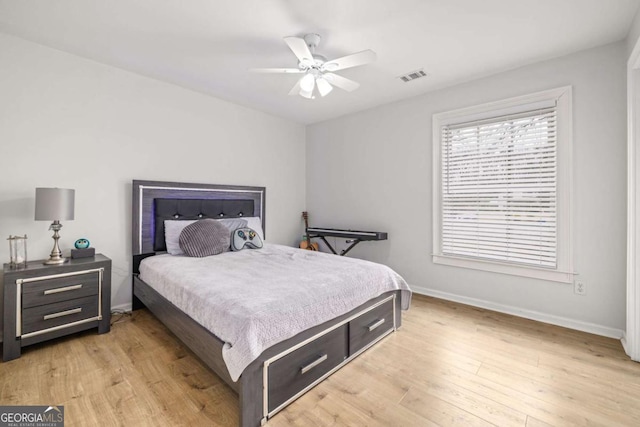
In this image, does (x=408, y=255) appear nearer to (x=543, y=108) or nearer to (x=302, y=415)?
(x=543, y=108)

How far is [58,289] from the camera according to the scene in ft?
7.45

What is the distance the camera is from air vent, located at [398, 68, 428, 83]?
9.75ft

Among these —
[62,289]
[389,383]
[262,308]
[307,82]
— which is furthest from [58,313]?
[307,82]

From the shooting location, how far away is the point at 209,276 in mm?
2170

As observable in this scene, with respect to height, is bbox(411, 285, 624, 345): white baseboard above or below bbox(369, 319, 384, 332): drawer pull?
below

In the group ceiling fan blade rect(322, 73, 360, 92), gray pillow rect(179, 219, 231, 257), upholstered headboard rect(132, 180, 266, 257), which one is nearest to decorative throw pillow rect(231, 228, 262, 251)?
gray pillow rect(179, 219, 231, 257)

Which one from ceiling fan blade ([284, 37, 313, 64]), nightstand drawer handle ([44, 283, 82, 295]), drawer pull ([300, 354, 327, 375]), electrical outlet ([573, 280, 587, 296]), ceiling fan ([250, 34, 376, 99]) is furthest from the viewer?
electrical outlet ([573, 280, 587, 296])

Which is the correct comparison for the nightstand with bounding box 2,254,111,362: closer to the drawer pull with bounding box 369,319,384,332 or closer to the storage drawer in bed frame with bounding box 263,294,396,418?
the storage drawer in bed frame with bounding box 263,294,396,418

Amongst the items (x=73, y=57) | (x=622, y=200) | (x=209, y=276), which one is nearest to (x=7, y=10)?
(x=73, y=57)

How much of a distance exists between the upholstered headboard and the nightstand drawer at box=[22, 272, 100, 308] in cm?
65

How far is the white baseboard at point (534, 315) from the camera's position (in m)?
2.47

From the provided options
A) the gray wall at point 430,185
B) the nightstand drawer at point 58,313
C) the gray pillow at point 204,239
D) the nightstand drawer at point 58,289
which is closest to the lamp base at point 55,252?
the nightstand drawer at point 58,289

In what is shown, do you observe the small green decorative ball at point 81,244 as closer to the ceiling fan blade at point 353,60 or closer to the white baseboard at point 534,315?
the ceiling fan blade at point 353,60

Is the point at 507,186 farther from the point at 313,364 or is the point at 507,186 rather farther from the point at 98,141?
the point at 98,141
